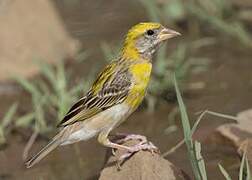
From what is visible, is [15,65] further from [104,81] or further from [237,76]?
[104,81]

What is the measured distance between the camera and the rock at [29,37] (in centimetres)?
833

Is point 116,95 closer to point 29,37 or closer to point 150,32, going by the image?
point 150,32

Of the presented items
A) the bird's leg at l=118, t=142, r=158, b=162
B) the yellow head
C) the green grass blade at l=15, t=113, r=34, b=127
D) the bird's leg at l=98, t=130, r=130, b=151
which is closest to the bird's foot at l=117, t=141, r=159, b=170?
the bird's leg at l=118, t=142, r=158, b=162

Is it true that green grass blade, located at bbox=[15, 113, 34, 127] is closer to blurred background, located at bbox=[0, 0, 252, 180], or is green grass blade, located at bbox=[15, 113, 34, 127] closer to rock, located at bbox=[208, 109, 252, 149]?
blurred background, located at bbox=[0, 0, 252, 180]

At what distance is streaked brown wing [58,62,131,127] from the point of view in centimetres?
563

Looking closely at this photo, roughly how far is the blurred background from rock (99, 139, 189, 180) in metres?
0.80

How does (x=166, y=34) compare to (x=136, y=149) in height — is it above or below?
above

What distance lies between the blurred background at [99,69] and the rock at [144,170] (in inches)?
31.6

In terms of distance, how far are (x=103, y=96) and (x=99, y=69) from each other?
2.34 metres

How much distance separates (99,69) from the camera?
8031 mm

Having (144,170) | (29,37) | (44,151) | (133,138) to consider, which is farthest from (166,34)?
(29,37)

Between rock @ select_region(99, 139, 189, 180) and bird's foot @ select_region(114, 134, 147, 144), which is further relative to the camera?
bird's foot @ select_region(114, 134, 147, 144)

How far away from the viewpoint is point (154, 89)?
7340 millimetres

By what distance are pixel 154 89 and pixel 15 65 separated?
1.58 meters
